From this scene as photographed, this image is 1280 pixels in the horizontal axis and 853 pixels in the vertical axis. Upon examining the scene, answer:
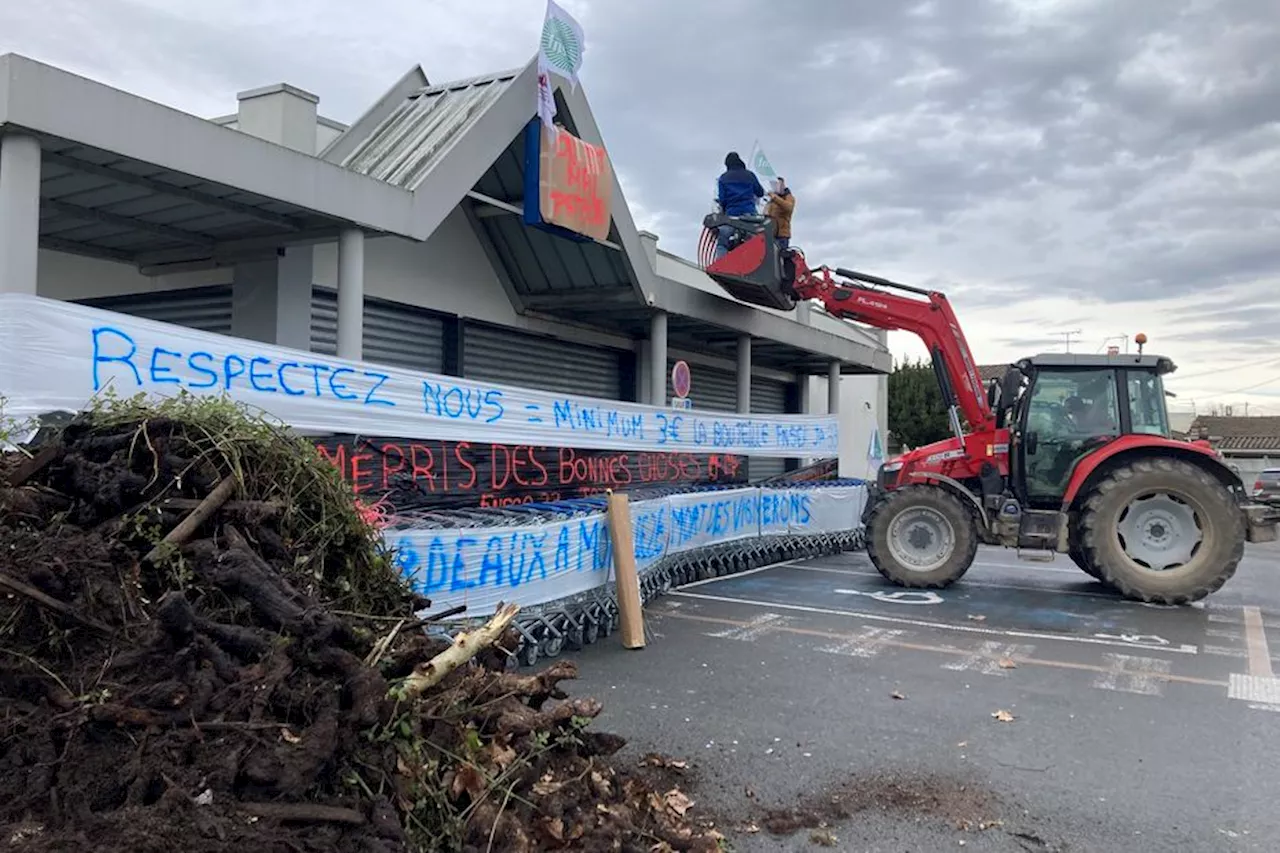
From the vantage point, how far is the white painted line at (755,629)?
804 cm

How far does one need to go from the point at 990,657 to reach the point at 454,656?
538cm

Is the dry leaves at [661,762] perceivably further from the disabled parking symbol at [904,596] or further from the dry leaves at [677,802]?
the disabled parking symbol at [904,596]

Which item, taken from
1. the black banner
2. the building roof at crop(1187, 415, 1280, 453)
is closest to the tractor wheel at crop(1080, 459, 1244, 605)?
the black banner

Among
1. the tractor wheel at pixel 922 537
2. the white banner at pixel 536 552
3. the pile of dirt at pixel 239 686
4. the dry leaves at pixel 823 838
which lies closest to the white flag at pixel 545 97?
the white banner at pixel 536 552

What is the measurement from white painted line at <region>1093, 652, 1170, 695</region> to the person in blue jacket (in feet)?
24.2

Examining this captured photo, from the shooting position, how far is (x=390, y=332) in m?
11.5

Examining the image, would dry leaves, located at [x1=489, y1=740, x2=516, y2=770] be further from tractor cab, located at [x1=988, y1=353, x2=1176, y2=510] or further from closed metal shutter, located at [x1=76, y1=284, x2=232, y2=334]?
tractor cab, located at [x1=988, y1=353, x2=1176, y2=510]

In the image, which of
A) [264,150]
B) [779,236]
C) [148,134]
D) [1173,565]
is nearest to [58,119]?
[148,134]

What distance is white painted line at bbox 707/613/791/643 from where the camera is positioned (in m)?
8.04

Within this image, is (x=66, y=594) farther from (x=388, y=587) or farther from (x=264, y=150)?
(x=264, y=150)

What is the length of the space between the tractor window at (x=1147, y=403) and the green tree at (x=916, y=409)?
88.5ft

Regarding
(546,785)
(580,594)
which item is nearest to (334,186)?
(580,594)

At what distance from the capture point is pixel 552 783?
11.4ft

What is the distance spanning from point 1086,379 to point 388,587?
903 centimetres
